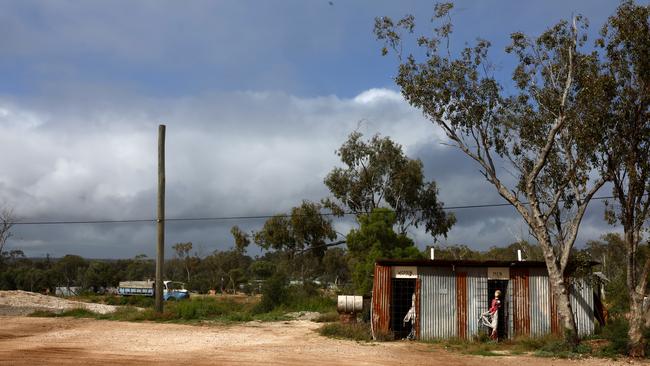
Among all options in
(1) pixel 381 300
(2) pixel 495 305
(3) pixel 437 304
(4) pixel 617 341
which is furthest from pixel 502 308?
(4) pixel 617 341

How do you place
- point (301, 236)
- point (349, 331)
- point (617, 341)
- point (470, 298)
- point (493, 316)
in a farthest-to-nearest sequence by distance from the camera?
1. point (301, 236)
2. point (349, 331)
3. point (470, 298)
4. point (493, 316)
5. point (617, 341)

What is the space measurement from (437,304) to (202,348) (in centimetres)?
803

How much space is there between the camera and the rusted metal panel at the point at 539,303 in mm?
22156

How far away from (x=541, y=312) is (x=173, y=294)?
38.0 meters

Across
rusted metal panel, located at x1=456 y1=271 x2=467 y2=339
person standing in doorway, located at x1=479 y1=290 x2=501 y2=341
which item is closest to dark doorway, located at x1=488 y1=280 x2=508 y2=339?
person standing in doorway, located at x1=479 y1=290 x2=501 y2=341

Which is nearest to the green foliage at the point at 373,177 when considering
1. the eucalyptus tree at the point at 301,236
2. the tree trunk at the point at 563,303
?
the eucalyptus tree at the point at 301,236

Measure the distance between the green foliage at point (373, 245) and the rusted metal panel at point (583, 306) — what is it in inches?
546

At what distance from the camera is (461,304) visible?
73.2 ft

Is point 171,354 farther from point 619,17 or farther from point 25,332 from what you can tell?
point 619,17

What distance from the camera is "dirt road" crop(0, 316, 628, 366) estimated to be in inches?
651

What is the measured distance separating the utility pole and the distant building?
11.8 m

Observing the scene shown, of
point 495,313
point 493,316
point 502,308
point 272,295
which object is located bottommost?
point 272,295

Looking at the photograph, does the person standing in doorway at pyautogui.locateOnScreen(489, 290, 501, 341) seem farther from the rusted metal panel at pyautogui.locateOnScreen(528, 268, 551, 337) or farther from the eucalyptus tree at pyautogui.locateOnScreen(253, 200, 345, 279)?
the eucalyptus tree at pyautogui.locateOnScreen(253, 200, 345, 279)

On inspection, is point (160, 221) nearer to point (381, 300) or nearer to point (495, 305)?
point (381, 300)
